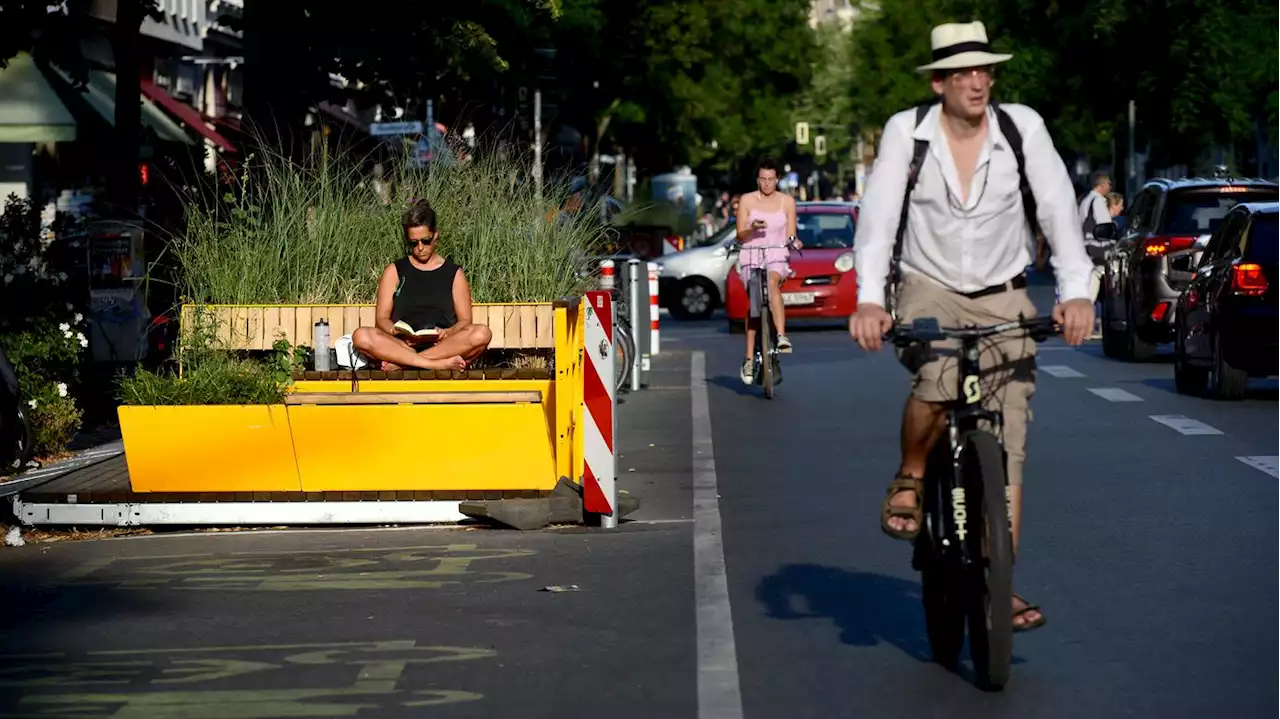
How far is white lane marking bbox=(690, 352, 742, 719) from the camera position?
7.73m

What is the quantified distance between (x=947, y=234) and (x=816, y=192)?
131354 millimetres

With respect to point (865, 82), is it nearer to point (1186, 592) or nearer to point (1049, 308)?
point (1049, 308)

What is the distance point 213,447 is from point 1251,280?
9635 mm

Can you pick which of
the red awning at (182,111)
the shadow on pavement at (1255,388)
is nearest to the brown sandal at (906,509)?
the shadow on pavement at (1255,388)

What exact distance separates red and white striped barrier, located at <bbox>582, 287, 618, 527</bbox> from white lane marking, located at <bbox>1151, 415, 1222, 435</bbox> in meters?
5.83

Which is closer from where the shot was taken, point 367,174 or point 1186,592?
point 1186,592

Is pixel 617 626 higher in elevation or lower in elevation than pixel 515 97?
lower

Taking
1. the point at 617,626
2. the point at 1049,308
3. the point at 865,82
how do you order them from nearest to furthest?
the point at 617,626 → the point at 1049,308 → the point at 865,82

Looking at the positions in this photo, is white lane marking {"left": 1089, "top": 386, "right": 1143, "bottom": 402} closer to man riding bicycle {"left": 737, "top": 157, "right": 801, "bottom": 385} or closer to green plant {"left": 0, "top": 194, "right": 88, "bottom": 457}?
man riding bicycle {"left": 737, "top": 157, "right": 801, "bottom": 385}

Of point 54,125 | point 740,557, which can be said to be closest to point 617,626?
point 740,557

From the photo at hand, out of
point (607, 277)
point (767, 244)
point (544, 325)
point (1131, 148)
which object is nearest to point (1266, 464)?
point (607, 277)

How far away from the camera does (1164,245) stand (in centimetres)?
2406

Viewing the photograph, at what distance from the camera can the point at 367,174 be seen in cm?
1806

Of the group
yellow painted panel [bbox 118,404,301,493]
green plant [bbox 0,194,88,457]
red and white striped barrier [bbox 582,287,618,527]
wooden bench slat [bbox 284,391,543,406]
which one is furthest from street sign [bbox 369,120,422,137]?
red and white striped barrier [bbox 582,287,618,527]
